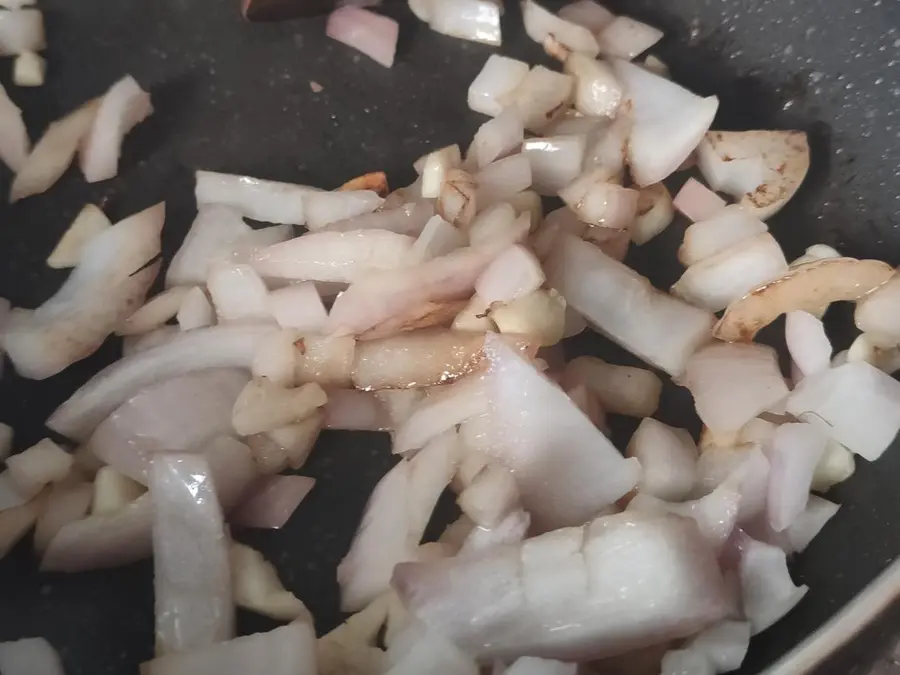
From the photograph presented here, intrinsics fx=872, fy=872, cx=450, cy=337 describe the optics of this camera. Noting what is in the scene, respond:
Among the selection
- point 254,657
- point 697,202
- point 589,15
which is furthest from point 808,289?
point 254,657

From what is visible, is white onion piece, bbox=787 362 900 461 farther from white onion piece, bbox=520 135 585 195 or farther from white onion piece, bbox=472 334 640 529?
white onion piece, bbox=520 135 585 195

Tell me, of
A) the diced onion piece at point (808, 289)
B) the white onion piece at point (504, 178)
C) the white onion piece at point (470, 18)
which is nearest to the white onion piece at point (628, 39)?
the white onion piece at point (470, 18)

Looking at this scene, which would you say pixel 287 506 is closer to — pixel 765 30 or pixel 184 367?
pixel 184 367

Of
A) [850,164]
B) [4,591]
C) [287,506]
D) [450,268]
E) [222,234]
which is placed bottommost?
[4,591]

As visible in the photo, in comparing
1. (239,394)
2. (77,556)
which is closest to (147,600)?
(77,556)

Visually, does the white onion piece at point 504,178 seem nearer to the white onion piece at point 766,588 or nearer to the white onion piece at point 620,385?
the white onion piece at point 620,385

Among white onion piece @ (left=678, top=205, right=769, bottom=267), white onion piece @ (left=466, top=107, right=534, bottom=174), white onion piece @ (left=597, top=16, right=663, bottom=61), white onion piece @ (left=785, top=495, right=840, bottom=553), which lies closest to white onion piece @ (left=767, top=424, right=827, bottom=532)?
white onion piece @ (left=785, top=495, right=840, bottom=553)
